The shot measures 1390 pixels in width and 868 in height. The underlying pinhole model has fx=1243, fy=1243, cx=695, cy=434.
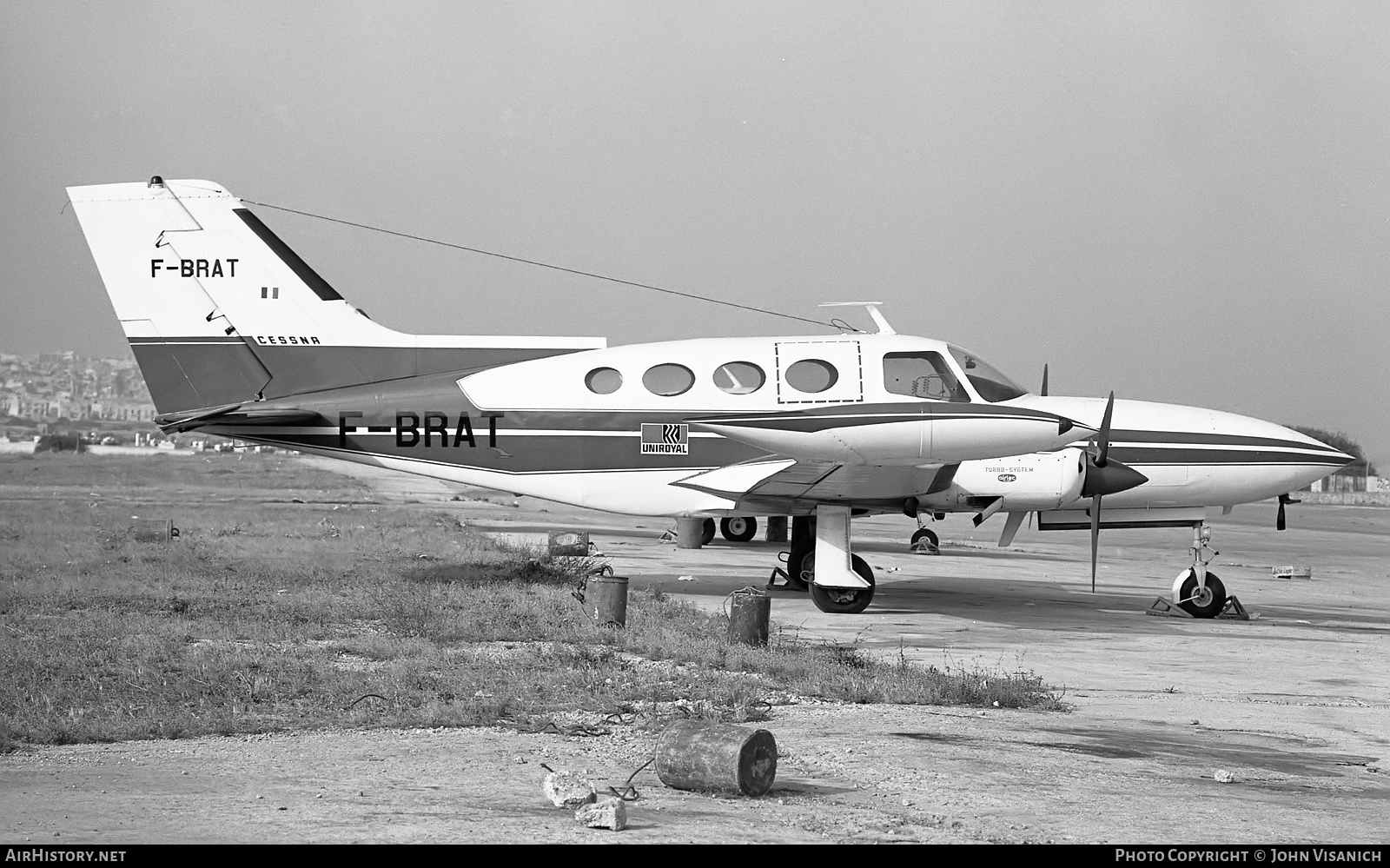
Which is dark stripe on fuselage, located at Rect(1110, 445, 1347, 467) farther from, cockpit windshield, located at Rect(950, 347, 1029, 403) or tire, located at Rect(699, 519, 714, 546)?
tire, located at Rect(699, 519, 714, 546)

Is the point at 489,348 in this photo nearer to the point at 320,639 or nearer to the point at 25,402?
the point at 320,639

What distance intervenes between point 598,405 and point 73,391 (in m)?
120

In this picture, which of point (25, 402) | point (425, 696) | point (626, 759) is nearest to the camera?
point (626, 759)

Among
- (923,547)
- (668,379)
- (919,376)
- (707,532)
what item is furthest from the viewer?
Answer: (923,547)

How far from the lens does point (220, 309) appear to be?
55.9ft

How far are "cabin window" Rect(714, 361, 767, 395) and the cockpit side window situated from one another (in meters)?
1.68

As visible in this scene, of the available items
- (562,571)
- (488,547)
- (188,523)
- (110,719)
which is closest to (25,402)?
(188,523)

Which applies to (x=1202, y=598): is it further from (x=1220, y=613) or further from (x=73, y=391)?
(x=73, y=391)

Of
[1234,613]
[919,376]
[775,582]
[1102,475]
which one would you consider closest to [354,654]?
[919,376]

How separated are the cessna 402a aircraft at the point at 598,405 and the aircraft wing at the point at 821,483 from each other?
1.1 inches

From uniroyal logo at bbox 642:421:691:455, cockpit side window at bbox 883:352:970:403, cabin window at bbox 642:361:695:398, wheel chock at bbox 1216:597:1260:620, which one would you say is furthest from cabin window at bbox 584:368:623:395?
wheel chock at bbox 1216:597:1260:620

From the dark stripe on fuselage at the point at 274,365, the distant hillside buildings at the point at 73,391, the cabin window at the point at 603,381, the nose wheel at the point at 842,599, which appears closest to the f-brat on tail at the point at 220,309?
the dark stripe on fuselage at the point at 274,365

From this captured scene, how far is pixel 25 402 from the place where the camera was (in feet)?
333

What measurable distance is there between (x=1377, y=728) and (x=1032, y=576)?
14.6 metres
